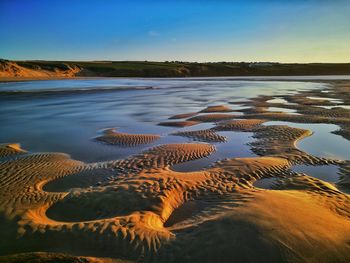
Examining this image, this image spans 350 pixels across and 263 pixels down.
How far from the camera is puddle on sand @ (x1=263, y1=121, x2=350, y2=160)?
1028cm

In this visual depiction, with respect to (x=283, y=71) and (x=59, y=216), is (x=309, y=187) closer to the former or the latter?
(x=59, y=216)

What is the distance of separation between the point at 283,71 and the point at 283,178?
99.9 m

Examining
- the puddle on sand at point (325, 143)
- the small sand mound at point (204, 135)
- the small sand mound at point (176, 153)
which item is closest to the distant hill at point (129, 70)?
the small sand mound at point (204, 135)

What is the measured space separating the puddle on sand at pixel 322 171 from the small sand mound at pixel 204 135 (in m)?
3.82

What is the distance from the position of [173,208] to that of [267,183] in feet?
8.94

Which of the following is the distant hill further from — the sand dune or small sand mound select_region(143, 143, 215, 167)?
small sand mound select_region(143, 143, 215, 167)

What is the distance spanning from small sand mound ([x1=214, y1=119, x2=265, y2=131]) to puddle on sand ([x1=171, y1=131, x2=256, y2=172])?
77cm

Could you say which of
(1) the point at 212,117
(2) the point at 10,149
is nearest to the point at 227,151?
(1) the point at 212,117

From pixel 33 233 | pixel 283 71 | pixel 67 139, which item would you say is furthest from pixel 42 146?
pixel 283 71

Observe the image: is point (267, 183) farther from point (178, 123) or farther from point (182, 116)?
point (182, 116)

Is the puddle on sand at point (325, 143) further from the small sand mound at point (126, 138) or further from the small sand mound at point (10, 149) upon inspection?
the small sand mound at point (10, 149)

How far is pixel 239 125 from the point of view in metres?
15.0

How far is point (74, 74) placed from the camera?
279 feet

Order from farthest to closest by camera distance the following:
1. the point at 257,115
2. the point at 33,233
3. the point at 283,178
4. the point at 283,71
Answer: the point at 283,71, the point at 257,115, the point at 283,178, the point at 33,233
